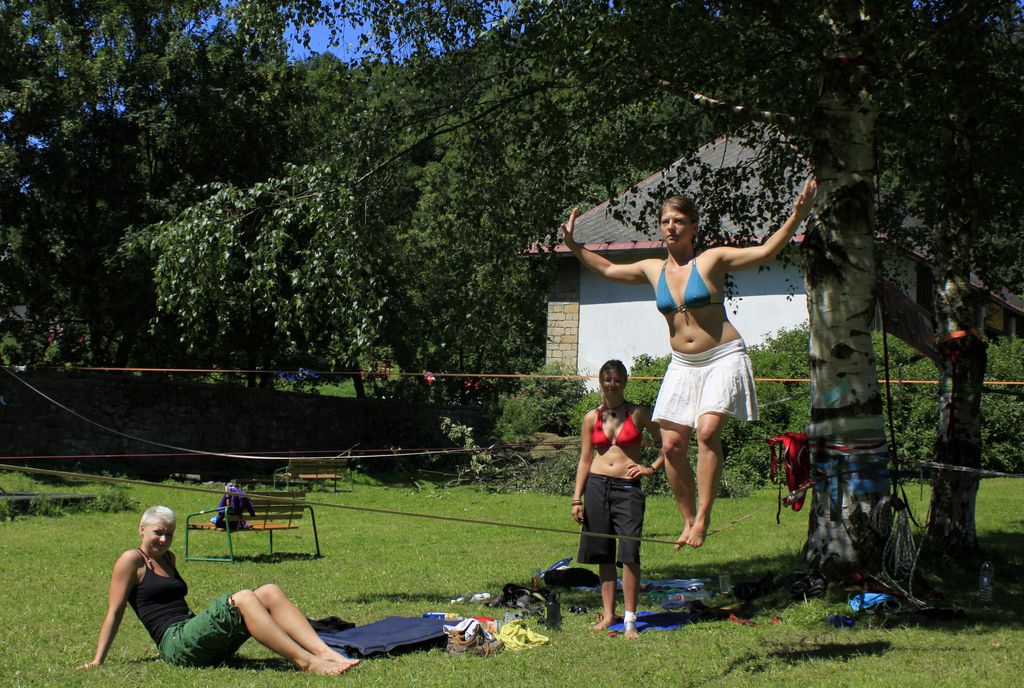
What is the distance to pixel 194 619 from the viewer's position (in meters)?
5.94

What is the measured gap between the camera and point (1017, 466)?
1723cm

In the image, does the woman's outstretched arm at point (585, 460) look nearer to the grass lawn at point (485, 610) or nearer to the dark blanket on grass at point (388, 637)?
the grass lawn at point (485, 610)

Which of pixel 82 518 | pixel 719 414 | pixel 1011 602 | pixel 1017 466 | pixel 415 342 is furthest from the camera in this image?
pixel 415 342

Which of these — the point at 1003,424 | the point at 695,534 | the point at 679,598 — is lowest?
the point at 679,598

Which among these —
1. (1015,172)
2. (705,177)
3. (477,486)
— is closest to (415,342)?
(477,486)

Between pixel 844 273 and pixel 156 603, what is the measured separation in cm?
477

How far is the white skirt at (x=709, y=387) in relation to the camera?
507cm

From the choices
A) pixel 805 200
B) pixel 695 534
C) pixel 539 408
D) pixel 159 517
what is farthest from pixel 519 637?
pixel 539 408

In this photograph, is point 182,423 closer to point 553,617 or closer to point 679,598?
point 679,598

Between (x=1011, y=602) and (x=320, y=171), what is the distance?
6.43 m

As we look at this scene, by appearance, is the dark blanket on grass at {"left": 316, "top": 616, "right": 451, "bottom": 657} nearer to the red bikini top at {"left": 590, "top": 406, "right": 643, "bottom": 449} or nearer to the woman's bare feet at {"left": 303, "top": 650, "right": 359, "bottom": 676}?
the woman's bare feet at {"left": 303, "top": 650, "right": 359, "bottom": 676}

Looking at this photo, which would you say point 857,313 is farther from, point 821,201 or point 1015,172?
point 1015,172

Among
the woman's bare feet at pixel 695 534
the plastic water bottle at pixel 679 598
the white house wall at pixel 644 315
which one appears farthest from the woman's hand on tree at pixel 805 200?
the white house wall at pixel 644 315

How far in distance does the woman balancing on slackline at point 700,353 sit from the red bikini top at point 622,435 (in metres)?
1.56
